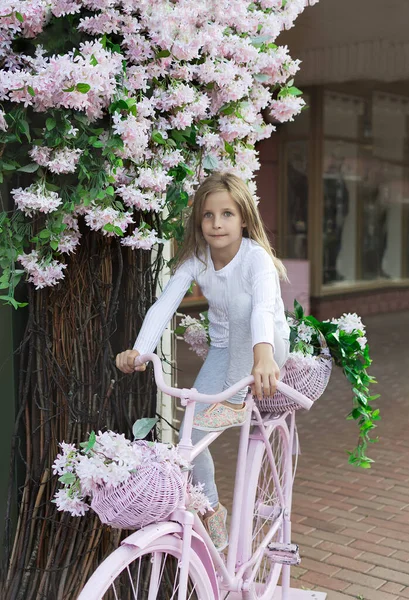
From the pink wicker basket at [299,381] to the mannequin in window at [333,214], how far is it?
11.5 metres

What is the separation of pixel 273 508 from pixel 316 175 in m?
11.4

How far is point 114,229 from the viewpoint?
8.95 feet

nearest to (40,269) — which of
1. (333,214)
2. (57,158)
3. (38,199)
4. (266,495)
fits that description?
(38,199)

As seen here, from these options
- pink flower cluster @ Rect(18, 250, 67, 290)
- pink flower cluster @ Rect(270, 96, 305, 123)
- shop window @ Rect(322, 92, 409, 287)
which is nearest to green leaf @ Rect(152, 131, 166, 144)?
pink flower cluster @ Rect(18, 250, 67, 290)

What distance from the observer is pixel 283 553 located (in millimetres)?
3275

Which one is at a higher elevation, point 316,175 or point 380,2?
point 380,2

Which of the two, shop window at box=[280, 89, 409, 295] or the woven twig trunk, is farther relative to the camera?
shop window at box=[280, 89, 409, 295]

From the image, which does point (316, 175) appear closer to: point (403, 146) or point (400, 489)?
point (403, 146)

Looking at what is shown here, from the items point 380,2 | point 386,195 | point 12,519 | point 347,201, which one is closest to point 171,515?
point 12,519

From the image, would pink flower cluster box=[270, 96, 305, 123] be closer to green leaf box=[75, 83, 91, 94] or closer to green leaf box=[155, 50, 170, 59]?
green leaf box=[155, 50, 170, 59]

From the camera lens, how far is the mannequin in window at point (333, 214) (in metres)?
14.8

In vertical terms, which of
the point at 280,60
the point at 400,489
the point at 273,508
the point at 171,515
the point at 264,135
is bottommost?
the point at 400,489

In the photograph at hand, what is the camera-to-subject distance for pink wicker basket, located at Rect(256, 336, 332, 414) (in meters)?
3.25

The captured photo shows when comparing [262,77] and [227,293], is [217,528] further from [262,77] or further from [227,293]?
[262,77]
